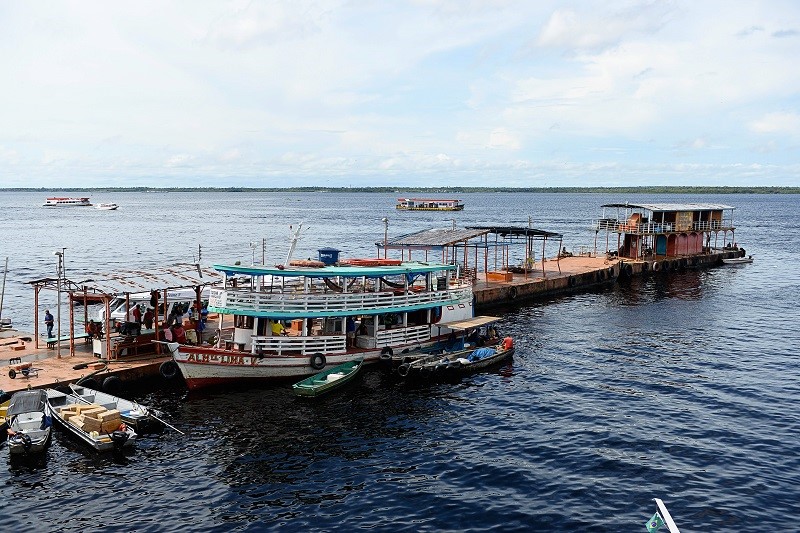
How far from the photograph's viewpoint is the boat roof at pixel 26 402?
28.1 meters

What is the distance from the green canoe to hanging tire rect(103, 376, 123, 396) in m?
8.41

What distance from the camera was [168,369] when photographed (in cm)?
3506

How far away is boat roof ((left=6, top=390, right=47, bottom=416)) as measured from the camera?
28.1 metres

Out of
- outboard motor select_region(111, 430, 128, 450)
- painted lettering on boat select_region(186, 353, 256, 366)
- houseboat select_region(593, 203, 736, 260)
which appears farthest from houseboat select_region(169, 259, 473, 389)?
houseboat select_region(593, 203, 736, 260)

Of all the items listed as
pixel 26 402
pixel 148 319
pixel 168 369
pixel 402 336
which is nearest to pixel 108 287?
pixel 148 319

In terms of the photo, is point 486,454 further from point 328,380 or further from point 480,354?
point 480,354

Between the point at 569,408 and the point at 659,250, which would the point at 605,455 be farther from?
the point at 659,250

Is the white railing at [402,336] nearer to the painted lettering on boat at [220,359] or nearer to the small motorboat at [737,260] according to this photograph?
the painted lettering on boat at [220,359]

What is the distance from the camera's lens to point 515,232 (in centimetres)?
6925

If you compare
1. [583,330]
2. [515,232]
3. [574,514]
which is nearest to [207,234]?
[515,232]

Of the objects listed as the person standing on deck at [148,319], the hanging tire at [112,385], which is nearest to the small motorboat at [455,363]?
the person standing on deck at [148,319]

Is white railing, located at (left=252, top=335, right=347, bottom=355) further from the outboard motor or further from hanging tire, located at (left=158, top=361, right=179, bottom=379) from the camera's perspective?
the outboard motor

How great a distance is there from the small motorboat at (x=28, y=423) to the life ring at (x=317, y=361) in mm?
12815

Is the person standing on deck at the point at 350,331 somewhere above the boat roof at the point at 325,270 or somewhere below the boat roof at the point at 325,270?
below
